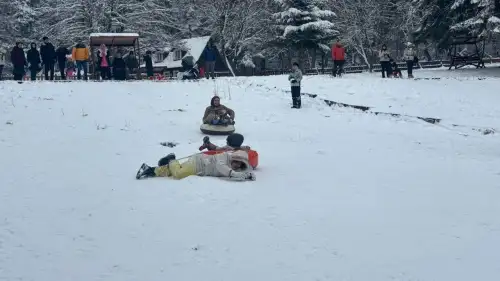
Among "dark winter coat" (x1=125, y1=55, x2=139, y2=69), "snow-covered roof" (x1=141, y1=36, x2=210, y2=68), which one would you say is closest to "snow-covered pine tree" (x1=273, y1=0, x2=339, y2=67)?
"snow-covered roof" (x1=141, y1=36, x2=210, y2=68)

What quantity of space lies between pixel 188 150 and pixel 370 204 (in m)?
4.67

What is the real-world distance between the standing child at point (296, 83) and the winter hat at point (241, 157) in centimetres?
874

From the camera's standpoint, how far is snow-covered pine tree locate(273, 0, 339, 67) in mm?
42312

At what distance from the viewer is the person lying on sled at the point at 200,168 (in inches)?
322

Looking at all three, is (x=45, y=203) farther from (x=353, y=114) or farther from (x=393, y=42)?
(x=393, y=42)

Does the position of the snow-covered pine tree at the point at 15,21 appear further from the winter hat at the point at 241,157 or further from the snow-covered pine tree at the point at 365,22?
the winter hat at the point at 241,157

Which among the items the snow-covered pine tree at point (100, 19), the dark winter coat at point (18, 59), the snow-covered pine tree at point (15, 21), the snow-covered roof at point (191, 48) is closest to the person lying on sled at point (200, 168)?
the dark winter coat at point (18, 59)

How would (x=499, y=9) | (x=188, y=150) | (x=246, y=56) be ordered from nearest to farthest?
(x=188, y=150) < (x=499, y=9) < (x=246, y=56)

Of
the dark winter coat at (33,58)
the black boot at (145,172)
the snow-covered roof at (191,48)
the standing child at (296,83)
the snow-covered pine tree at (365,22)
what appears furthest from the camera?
the snow-covered pine tree at (365,22)

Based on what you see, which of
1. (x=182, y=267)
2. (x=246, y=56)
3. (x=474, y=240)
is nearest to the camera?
(x=182, y=267)

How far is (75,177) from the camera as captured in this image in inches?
319

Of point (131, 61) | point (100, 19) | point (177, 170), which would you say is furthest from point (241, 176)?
point (100, 19)

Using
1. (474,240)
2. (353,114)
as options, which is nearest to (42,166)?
(474,240)

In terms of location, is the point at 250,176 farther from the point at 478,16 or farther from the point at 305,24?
the point at 305,24
